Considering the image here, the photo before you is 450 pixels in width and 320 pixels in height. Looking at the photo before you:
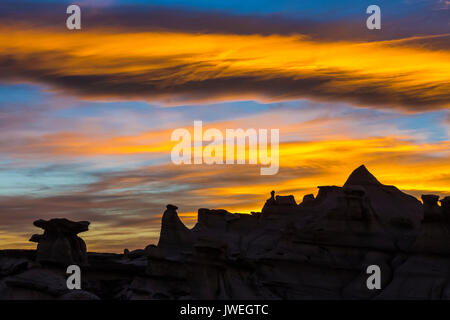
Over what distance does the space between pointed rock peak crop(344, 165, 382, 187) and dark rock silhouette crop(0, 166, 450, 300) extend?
0.36 ft

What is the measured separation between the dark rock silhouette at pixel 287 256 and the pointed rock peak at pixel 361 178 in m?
0.11

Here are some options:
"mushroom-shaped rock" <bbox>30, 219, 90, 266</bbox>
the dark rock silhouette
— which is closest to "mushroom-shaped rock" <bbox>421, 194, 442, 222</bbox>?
the dark rock silhouette

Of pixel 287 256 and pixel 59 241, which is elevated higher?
pixel 59 241

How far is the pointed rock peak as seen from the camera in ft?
289

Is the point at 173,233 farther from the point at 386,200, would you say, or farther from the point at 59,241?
the point at 59,241

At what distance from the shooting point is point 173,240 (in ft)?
271

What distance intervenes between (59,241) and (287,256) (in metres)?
27.5

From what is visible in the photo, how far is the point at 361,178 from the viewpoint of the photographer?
290 feet

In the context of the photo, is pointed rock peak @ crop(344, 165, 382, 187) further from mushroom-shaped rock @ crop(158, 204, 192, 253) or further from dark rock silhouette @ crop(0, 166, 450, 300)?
mushroom-shaped rock @ crop(158, 204, 192, 253)

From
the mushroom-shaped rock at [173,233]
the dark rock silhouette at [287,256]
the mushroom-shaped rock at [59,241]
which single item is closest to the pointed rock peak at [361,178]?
the dark rock silhouette at [287,256]

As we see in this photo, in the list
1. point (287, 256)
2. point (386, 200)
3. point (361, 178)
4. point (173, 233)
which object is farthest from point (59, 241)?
point (361, 178)
